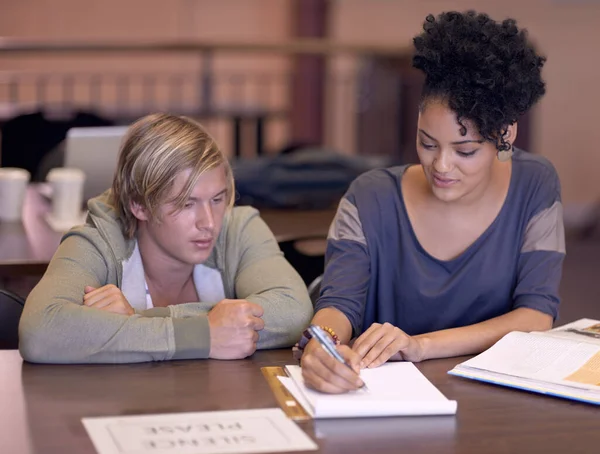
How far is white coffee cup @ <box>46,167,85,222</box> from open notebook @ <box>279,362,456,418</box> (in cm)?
165

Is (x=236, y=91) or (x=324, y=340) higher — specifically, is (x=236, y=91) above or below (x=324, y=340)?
below

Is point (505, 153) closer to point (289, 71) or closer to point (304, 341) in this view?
point (304, 341)

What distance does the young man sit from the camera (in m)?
1.84

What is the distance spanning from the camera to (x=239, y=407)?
1598 mm

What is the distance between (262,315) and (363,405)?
1.54 ft

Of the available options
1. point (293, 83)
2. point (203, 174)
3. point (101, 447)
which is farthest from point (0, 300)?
point (293, 83)

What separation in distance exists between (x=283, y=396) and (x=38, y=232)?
1549 millimetres

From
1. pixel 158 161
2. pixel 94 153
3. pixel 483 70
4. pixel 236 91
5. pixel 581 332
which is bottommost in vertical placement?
pixel 236 91

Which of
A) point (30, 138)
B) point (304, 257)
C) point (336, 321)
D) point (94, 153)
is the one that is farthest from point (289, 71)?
point (336, 321)

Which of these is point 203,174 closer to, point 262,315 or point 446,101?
point 262,315

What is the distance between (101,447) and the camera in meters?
1.41

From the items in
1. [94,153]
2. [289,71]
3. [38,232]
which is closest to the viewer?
[38,232]

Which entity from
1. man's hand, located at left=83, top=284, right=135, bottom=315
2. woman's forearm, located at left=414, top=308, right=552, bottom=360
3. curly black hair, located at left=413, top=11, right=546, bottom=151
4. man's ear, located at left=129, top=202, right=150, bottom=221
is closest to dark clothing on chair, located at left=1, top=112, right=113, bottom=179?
man's ear, located at left=129, top=202, right=150, bottom=221

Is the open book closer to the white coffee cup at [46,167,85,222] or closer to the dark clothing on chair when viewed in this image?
the white coffee cup at [46,167,85,222]
